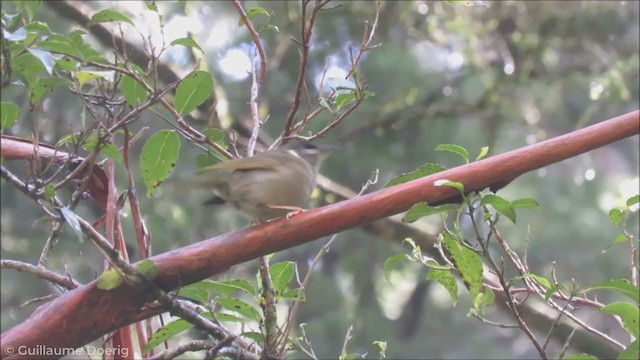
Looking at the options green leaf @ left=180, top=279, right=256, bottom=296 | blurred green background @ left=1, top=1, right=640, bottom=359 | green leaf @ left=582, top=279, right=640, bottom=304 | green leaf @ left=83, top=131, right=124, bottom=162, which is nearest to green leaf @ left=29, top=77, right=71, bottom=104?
green leaf @ left=83, top=131, right=124, bottom=162

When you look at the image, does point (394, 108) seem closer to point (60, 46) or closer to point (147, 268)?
point (60, 46)

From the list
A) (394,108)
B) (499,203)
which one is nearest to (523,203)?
Result: (499,203)

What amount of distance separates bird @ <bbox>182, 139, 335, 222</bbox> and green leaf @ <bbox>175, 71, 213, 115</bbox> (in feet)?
0.60

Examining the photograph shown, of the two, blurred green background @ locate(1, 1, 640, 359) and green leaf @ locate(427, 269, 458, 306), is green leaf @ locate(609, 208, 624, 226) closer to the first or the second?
green leaf @ locate(427, 269, 458, 306)

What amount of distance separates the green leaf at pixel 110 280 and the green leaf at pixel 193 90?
505 millimetres

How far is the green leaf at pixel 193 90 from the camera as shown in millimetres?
1816

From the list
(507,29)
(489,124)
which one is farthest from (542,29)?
(489,124)

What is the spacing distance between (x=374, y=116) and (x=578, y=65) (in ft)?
5.51

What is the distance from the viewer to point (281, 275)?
1804mm

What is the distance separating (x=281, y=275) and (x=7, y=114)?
2.19ft

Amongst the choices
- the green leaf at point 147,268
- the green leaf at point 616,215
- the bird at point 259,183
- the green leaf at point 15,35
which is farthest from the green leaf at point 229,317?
the green leaf at point 616,215

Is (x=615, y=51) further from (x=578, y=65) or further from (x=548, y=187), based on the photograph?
(x=548, y=187)

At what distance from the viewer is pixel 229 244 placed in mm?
1479

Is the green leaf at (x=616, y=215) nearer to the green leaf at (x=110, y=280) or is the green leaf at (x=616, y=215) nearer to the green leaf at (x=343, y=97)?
the green leaf at (x=343, y=97)
